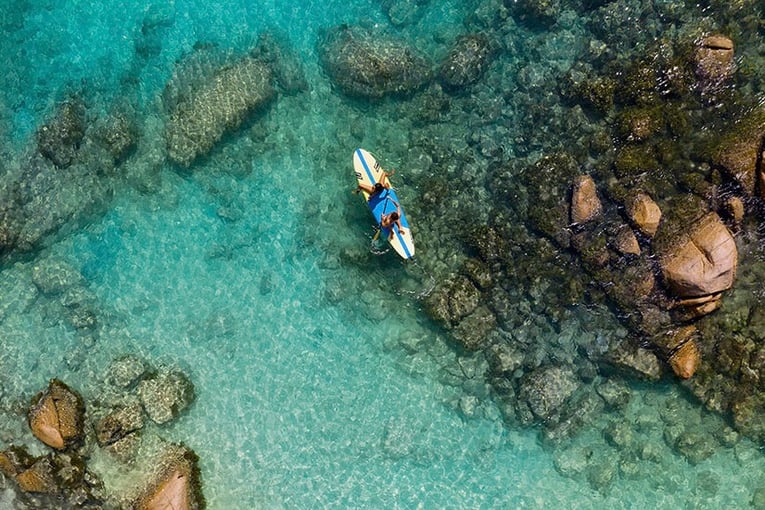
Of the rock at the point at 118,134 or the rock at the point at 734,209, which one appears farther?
the rock at the point at 118,134

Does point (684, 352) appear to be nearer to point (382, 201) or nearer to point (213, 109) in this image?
point (382, 201)

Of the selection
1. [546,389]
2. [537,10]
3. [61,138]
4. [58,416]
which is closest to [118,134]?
[61,138]

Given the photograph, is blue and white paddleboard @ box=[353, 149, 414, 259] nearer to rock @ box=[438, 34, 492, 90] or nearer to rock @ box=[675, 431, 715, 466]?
rock @ box=[438, 34, 492, 90]

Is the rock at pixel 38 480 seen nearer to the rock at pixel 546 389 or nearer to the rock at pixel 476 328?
the rock at pixel 476 328

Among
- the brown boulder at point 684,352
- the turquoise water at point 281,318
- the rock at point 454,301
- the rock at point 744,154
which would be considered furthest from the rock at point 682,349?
the rock at point 454,301

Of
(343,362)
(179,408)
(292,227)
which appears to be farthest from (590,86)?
(179,408)

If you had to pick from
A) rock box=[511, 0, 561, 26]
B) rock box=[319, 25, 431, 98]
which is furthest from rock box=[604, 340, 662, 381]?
rock box=[511, 0, 561, 26]
